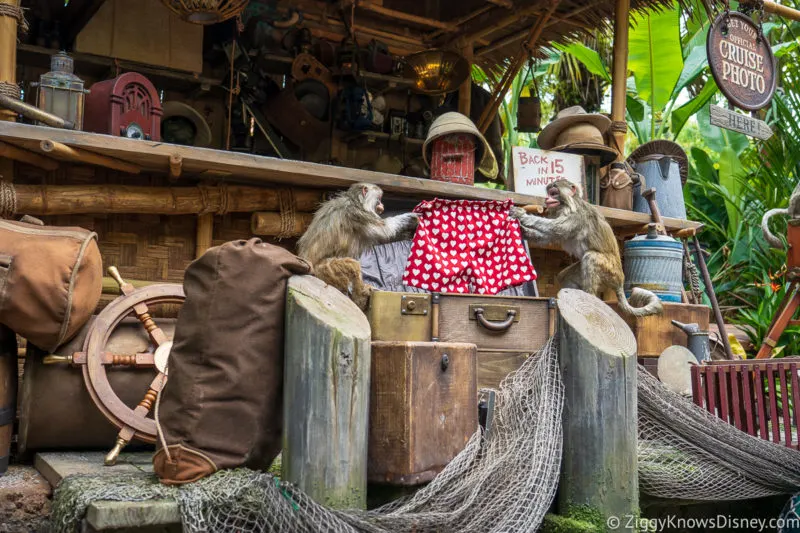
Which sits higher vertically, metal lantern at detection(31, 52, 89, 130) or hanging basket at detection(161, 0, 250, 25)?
hanging basket at detection(161, 0, 250, 25)

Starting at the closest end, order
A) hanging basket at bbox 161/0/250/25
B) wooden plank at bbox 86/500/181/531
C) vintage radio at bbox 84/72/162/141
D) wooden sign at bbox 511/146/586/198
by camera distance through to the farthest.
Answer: wooden plank at bbox 86/500/181/531 → vintage radio at bbox 84/72/162/141 → hanging basket at bbox 161/0/250/25 → wooden sign at bbox 511/146/586/198

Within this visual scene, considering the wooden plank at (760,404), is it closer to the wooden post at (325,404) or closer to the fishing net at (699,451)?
the fishing net at (699,451)

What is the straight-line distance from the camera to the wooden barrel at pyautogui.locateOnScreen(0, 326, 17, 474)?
3.88 metres

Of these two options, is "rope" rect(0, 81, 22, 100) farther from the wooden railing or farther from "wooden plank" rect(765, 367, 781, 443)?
"wooden plank" rect(765, 367, 781, 443)

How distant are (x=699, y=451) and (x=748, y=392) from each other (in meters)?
0.82

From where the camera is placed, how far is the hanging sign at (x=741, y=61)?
6227 mm

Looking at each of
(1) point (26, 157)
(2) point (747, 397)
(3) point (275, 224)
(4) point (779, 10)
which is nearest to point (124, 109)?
(1) point (26, 157)

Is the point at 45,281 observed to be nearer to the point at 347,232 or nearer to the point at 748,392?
the point at 347,232

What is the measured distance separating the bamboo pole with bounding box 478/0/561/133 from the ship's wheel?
4449 mm

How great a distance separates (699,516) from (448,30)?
550 cm

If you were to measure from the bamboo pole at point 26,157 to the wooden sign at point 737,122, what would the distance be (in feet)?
14.8

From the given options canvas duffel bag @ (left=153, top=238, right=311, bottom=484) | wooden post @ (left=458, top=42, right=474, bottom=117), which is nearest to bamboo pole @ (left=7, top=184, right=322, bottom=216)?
canvas duffel bag @ (left=153, top=238, right=311, bottom=484)

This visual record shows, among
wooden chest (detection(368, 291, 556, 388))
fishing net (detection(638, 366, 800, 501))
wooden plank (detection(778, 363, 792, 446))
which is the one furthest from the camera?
wooden plank (detection(778, 363, 792, 446))

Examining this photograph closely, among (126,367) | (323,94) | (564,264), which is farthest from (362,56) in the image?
(126,367)
